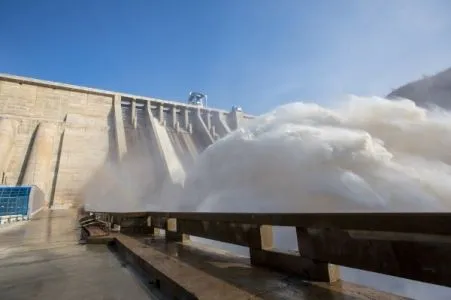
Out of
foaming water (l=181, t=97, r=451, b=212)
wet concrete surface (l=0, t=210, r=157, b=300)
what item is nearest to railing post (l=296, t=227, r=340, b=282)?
wet concrete surface (l=0, t=210, r=157, b=300)

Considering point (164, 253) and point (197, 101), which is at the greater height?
point (197, 101)

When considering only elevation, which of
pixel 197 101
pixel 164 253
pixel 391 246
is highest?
pixel 197 101

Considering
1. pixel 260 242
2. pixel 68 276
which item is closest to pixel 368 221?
pixel 260 242

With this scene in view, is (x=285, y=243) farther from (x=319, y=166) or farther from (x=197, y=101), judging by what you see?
(x=197, y=101)

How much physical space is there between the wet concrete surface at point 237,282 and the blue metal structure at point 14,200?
46.4 feet

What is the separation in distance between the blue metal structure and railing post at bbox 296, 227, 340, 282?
16.1 metres

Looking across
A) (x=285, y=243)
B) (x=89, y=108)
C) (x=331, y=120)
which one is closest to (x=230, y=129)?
(x=89, y=108)

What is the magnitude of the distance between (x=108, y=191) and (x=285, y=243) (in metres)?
23.3

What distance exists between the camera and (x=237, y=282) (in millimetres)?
2414

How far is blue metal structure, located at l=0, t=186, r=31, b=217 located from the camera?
45.2 feet

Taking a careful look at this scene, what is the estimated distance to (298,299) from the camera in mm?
1957

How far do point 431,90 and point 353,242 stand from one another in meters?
39.3

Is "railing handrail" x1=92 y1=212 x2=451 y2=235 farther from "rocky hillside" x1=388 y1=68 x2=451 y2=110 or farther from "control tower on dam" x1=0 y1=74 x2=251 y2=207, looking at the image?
"rocky hillside" x1=388 y1=68 x2=451 y2=110

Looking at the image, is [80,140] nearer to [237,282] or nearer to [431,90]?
[237,282]
